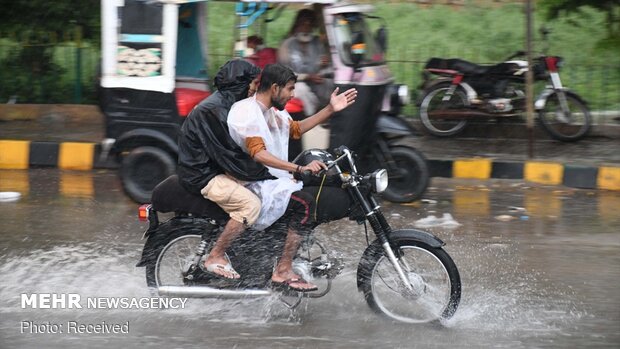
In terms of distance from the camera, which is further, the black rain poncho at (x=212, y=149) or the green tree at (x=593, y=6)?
the green tree at (x=593, y=6)

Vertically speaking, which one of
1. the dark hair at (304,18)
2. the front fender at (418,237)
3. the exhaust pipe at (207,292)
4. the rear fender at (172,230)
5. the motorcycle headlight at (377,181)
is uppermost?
the dark hair at (304,18)

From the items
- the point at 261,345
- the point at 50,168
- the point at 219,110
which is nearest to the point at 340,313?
the point at 261,345

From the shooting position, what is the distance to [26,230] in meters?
7.06

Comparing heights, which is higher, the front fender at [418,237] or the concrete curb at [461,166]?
the front fender at [418,237]

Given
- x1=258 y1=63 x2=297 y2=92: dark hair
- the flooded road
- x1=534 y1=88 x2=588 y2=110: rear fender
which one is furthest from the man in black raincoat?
x1=534 y1=88 x2=588 y2=110: rear fender

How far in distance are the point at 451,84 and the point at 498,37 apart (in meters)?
3.81

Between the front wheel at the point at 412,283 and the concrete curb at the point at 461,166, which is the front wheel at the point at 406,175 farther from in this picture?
the front wheel at the point at 412,283

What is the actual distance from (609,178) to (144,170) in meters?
4.35

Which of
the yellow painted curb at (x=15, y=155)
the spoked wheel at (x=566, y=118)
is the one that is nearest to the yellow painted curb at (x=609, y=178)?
the spoked wheel at (x=566, y=118)

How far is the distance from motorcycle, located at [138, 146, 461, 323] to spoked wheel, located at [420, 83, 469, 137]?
17.8 ft

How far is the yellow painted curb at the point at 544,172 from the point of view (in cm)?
904

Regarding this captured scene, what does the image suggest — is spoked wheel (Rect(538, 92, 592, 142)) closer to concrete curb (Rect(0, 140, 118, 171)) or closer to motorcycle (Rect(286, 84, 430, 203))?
motorcycle (Rect(286, 84, 430, 203))

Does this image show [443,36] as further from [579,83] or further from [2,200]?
[2,200]

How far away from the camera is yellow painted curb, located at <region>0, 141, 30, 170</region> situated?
966 centimetres
